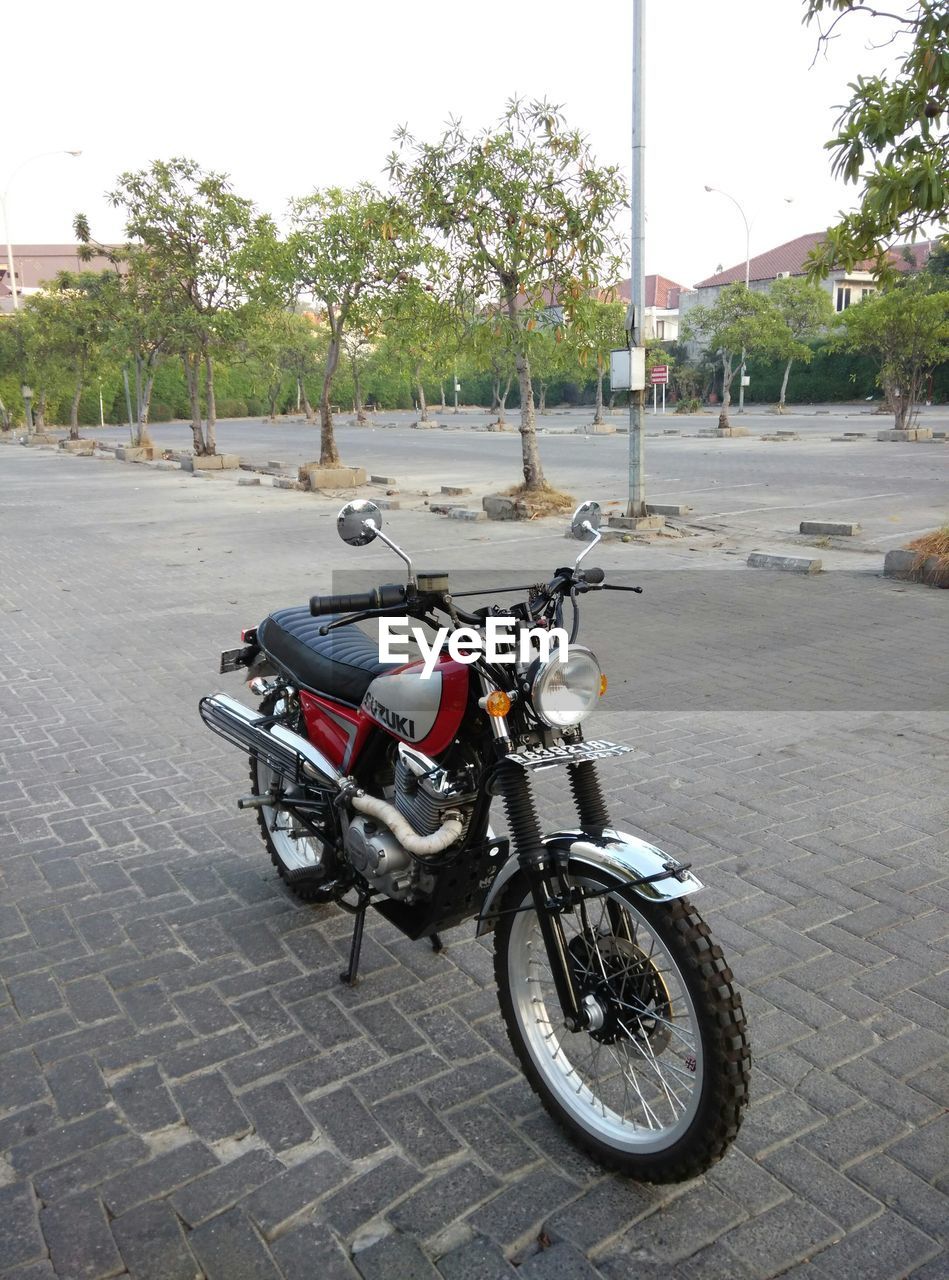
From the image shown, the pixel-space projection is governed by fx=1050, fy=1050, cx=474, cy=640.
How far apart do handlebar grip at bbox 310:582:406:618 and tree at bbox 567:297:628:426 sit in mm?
12541

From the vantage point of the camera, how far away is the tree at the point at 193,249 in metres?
24.0

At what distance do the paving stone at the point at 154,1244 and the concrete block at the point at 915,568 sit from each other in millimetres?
8833

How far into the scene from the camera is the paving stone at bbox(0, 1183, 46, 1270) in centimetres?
232

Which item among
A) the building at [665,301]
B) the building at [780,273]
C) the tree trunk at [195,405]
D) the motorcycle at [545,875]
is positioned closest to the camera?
the motorcycle at [545,875]

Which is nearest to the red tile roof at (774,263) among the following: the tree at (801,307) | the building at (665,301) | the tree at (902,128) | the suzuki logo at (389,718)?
the building at (665,301)

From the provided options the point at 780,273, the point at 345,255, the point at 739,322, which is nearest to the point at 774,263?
the point at 780,273

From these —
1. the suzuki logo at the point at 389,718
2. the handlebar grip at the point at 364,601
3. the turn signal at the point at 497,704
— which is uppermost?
the handlebar grip at the point at 364,601

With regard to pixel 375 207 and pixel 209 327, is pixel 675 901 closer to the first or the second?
pixel 375 207

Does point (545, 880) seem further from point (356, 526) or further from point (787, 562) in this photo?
point (787, 562)

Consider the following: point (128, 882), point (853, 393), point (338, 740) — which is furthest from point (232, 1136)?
point (853, 393)

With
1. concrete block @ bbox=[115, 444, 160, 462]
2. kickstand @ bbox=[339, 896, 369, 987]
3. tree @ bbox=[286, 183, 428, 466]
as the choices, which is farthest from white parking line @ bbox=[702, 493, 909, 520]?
concrete block @ bbox=[115, 444, 160, 462]

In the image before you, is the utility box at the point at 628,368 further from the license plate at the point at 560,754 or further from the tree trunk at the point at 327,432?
the license plate at the point at 560,754

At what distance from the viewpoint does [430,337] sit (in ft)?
52.0

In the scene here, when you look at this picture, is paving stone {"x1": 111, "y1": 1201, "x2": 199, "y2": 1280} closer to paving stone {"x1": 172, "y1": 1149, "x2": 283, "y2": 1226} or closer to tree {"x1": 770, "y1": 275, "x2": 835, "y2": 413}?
paving stone {"x1": 172, "y1": 1149, "x2": 283, "y2": 1226}
